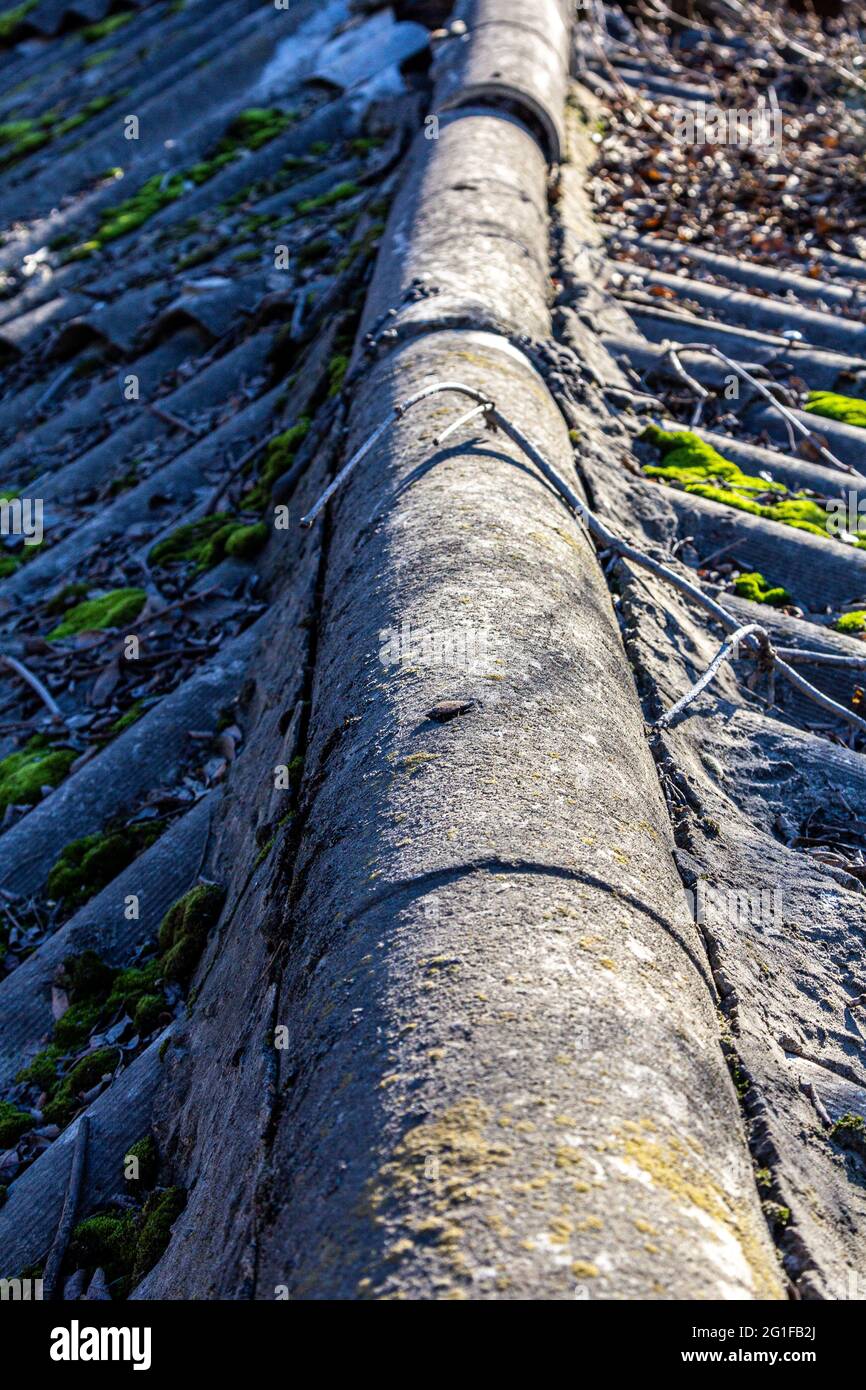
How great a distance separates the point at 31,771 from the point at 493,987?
8.01 ft

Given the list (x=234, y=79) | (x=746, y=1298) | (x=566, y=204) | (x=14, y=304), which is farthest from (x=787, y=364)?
(x=234, y=79)

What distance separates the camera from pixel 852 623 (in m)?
3.40

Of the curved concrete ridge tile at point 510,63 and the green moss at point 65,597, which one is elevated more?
the curved concrete ridge tile at point 510,63

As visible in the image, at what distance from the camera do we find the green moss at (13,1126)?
264cm

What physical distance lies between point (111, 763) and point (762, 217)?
4940mm

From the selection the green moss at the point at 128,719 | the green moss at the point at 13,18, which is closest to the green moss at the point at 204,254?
the green moss at the point at 128,719

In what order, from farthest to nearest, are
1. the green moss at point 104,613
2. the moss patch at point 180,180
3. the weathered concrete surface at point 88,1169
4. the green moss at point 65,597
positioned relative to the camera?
the moss patch at point 180,180, the green moss at point 65,597, the green moss at point 104,613, the weathered concrete surface at point 88,1169

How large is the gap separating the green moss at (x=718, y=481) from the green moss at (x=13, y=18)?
486 inches

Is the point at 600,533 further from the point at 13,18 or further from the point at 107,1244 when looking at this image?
the point at 13,18

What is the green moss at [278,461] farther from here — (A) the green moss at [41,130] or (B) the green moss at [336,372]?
(A) the green moss at [41,130]

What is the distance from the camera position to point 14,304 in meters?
7.51

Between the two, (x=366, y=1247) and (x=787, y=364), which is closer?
(x=366, y=1247)

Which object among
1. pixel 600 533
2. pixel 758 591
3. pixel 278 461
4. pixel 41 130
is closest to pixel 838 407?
pixel 758 591

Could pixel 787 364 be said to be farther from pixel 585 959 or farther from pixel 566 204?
pixel 585 959
